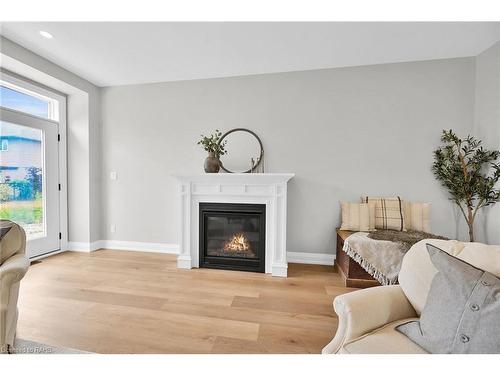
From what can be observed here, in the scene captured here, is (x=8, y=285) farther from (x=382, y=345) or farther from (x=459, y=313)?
(x=459, y=313)

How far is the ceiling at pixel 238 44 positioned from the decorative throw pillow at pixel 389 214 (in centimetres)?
171

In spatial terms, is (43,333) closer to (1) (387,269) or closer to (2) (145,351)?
(2) (145,351)

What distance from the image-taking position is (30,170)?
2920 mm

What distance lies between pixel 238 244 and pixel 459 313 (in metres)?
2.19

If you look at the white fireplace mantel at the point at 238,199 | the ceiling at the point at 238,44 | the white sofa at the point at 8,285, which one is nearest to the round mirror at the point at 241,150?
the white fireplace mantel at the point at 238,199

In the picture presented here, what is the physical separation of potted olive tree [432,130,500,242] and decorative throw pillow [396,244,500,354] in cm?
218

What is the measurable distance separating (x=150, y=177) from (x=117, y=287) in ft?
5.24

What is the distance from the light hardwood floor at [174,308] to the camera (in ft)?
4.83

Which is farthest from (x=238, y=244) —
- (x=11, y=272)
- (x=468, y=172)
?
(x=468, y=172)

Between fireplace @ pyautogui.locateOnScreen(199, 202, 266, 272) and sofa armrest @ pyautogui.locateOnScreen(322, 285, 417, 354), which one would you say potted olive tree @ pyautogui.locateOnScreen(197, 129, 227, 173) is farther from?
sofa armrest @ pyautogui.locateOnScreen(322, 285, 417, 354)

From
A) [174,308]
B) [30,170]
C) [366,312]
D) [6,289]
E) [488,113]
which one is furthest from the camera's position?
[30,170]

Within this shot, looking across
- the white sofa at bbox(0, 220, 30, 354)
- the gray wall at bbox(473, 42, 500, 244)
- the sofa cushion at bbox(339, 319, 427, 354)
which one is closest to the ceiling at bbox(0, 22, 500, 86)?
the gray wall at bbox(473, 42, 500, 244)
